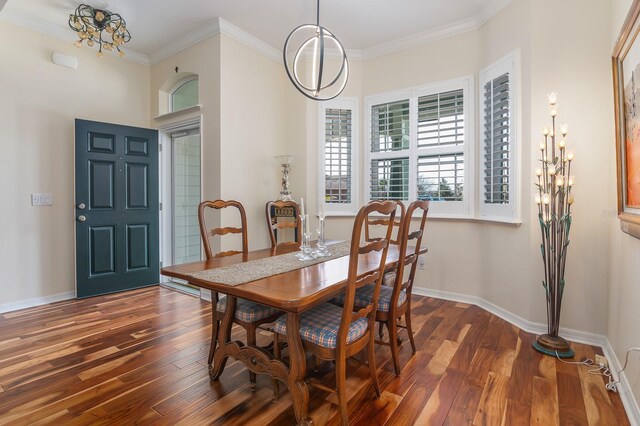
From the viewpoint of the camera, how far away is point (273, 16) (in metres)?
3.35

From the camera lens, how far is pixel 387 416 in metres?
1.66

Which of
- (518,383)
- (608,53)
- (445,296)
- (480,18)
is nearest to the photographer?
(518,383)

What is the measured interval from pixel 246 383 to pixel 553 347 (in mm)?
2176

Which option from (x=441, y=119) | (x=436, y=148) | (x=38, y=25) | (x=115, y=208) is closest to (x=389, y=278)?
(x=436, y=148)

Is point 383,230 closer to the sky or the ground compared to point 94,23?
closer to the ground

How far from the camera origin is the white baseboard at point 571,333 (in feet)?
5.52

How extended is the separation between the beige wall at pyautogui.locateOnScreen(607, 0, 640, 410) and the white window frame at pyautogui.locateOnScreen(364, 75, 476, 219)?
1.16 m

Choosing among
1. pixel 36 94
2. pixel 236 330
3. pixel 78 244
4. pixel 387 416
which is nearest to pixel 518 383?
pixel 387 416

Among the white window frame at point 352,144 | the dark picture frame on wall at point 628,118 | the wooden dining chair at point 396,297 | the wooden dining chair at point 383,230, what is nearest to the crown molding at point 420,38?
the white window frame at point 352,144

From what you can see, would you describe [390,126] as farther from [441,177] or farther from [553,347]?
[553,347]

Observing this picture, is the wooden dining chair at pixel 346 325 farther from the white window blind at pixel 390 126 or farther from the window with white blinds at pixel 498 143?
the white window blind at pixel 390 126

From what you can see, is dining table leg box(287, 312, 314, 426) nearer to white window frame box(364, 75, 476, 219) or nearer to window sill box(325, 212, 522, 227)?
window sill box(325, 212, 522, 227)

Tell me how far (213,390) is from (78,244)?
9.17 ft

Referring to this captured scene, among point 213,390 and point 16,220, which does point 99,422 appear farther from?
point 16,220
